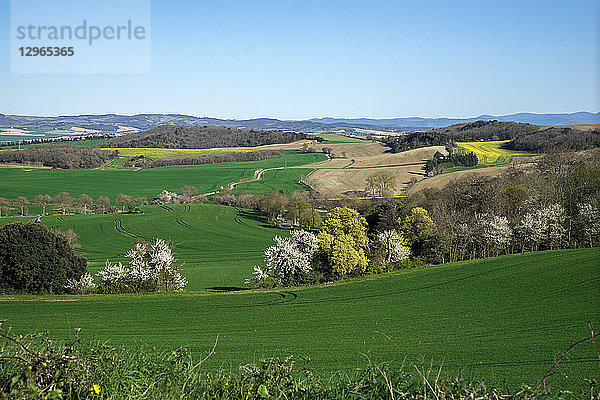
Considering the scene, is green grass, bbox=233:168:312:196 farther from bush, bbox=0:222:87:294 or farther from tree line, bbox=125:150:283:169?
bush, bbox=0:222:87:294

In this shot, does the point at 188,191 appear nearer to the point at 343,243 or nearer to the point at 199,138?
the point at 343,243

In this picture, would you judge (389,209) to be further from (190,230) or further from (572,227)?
(190,230)

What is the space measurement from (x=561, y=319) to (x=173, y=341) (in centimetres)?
1452

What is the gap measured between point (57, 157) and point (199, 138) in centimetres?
4898

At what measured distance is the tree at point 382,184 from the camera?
7175 cm

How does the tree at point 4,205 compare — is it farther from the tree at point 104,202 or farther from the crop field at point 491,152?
the crop field at point 491,152

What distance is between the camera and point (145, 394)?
11.3 feet

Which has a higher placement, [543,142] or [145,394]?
[543,142]

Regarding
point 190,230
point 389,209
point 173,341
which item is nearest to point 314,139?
point 190,230

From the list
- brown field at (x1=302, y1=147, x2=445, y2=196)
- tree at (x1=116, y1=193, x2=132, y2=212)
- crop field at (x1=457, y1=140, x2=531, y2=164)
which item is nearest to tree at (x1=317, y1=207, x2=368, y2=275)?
brown field at (x1=302, y1=147, x2=445, y2=196)

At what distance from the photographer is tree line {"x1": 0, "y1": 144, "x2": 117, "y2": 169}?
94.5 m

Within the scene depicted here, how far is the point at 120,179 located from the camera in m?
86.7

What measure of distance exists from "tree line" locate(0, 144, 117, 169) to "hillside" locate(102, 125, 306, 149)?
18.5 metres

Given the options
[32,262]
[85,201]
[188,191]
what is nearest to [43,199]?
[85,201]
